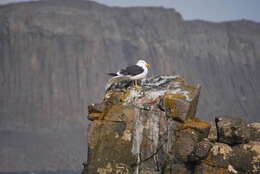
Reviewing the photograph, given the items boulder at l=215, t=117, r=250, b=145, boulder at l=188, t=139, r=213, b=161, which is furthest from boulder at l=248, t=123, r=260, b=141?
boulder at l=188, t=139, r=213, b=161

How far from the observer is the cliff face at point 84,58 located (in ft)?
513

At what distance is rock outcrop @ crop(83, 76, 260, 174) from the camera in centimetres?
1748

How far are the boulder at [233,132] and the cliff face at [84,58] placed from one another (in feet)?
394

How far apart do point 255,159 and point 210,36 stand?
582 feet

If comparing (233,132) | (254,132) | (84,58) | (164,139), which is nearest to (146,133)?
(164,139)

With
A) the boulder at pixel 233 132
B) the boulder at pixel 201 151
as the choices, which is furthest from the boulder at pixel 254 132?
the boulder at pixel 201 151

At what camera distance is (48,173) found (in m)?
130

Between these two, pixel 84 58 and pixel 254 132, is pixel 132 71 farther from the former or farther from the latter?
pixel 84 58

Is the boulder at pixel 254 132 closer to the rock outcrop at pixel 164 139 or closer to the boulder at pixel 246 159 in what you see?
the rock outcrop at pixel 164 139

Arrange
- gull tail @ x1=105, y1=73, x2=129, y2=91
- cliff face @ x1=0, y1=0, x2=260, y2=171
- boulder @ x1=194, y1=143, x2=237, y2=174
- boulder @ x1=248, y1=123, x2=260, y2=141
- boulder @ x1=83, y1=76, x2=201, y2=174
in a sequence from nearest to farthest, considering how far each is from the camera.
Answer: boulder @ x1=194, y1=143, x2=237, y2=174 < boulder @ x1=83, y1=76, x2=201, y2=174 < boulder @ x1=248, y1=123, x2=260, y2=141 < gull tail @ x1=105, y1=73, x2=129, y2=91 < cliff face @ x1=0, y1=0, x2=260, y2=171

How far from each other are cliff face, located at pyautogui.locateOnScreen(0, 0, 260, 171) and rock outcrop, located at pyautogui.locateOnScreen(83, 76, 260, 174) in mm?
118406

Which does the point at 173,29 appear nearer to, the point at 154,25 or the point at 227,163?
the point at 154,25

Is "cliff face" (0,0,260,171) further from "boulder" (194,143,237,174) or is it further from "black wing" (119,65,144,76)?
"boulder" (194,143,237,174)

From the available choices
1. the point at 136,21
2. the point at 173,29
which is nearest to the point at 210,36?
the point at 173,29
